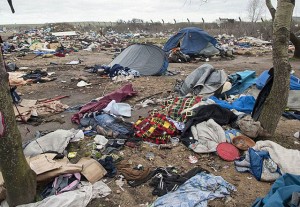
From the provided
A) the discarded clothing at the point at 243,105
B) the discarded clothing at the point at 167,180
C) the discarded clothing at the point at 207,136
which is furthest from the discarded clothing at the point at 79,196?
the discarded clothing at the point at 243,105

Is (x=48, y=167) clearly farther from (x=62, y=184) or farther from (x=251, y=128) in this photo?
(x=251, y=128)

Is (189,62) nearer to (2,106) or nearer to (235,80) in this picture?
(235,80)

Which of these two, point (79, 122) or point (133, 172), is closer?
point (133, 172)

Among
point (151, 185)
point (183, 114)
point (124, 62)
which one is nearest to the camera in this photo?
point (151, 185)

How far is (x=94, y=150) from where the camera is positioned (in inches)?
164

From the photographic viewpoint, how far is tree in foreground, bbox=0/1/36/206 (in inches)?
95.8

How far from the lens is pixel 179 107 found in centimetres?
547

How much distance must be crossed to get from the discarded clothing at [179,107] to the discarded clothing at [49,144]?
2.00 meters

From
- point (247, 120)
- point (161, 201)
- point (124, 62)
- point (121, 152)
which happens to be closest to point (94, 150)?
point (121, 152)

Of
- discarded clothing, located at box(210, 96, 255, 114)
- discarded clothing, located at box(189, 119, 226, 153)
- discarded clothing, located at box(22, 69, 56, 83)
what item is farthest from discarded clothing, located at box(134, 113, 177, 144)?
discarded clothing, located at box(22, 69, 56, 83)

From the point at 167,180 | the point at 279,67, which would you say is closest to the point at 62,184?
the point at 167,180

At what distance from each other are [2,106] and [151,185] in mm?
1879

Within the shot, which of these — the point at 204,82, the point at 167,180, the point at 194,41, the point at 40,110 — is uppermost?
the point at 194,41

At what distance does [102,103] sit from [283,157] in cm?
362
